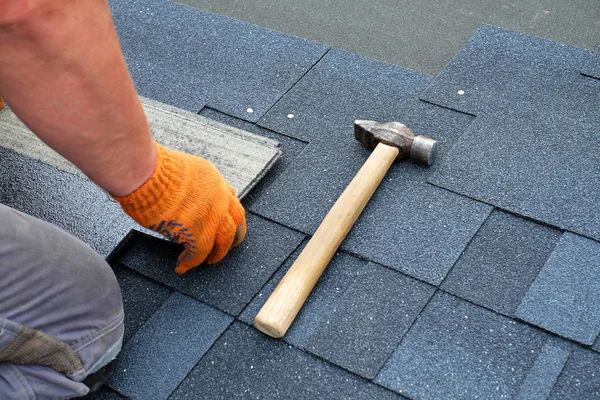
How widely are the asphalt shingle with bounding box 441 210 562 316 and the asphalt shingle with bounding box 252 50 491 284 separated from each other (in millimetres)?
35

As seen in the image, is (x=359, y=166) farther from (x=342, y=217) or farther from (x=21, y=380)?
(x=21, y=380)

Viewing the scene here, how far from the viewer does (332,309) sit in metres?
1.98

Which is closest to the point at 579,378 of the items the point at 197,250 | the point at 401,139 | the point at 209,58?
the point at 401,139

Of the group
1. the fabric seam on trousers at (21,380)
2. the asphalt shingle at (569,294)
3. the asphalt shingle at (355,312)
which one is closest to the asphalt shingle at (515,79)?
the asphalt shingle at (569,294)

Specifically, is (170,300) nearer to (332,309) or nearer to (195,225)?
(195,225)

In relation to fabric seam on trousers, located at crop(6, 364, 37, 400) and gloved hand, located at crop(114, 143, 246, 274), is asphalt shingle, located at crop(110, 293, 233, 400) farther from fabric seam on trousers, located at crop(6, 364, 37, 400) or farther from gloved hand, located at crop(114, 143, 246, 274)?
fabric seam on trousers, located at crop(6, 364, 37, 400)

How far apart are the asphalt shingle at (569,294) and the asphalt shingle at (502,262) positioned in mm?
29

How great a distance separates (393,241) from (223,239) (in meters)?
0.51

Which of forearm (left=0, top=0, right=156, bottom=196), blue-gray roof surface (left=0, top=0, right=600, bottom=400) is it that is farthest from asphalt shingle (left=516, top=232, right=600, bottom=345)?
forearm (left=0, top=0, right=156, bottom=196)

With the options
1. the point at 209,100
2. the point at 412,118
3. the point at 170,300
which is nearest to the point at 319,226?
the point at 170,300

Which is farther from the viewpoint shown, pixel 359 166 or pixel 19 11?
pixel 359 166

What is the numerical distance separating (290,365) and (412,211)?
2.08 feet

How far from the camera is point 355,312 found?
6.42ft

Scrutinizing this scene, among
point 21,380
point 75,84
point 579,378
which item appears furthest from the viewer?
point 579,378
